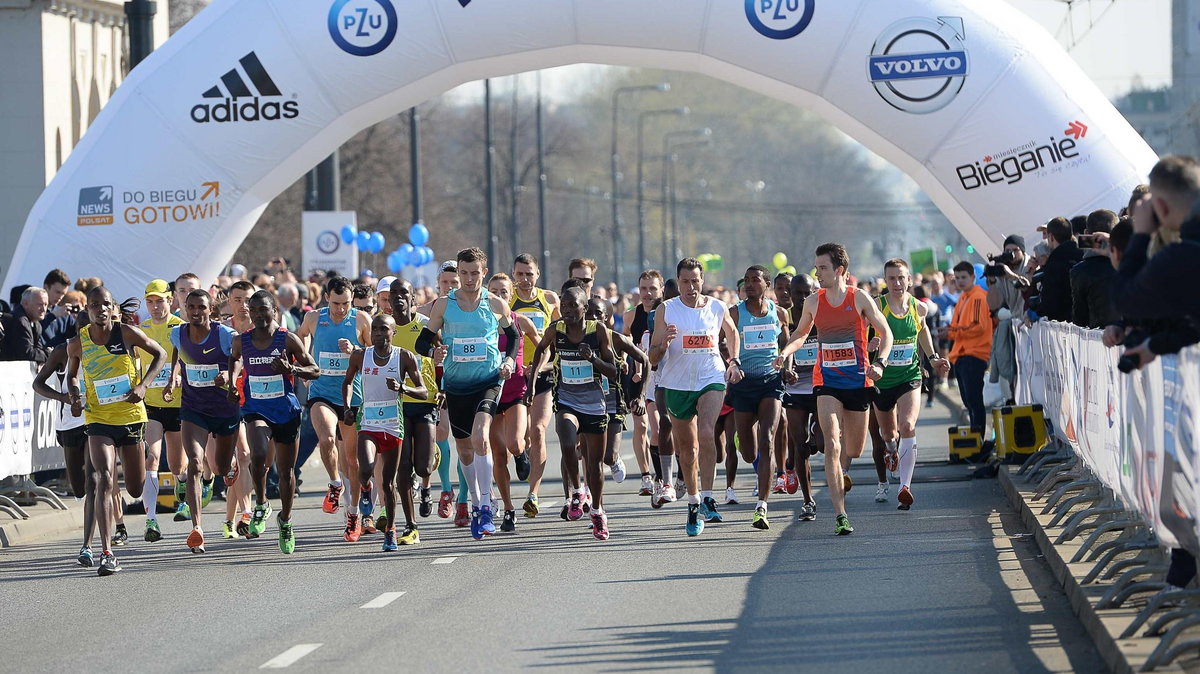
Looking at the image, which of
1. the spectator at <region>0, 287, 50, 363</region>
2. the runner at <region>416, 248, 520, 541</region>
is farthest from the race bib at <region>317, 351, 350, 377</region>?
the spectator at <region>0, 287, 50, 363</region>

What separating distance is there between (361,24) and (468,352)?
232 inches

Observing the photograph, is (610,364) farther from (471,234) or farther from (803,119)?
(803,119)

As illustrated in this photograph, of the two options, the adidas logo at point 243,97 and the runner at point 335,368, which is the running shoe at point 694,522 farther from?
the adidas logo at point 243,97

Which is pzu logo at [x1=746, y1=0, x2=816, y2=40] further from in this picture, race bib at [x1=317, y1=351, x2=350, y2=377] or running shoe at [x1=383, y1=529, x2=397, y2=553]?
running shoe at [x1=383, y1=529, x2=397, y2=553]

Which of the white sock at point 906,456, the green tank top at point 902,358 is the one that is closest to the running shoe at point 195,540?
the white sock at point 906,456

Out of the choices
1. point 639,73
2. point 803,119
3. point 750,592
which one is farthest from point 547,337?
point 803,119

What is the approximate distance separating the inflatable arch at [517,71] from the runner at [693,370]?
5255 millimetres

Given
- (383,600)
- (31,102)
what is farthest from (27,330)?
(31,102)

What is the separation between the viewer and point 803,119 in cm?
14262

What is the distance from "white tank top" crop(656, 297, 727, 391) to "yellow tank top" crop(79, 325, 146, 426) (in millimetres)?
3757

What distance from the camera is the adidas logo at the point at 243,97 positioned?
18500 millimetres

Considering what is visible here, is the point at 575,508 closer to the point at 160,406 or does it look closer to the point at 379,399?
the point at 379,399

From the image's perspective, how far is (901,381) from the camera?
14938mm

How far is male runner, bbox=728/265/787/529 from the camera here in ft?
44.0
